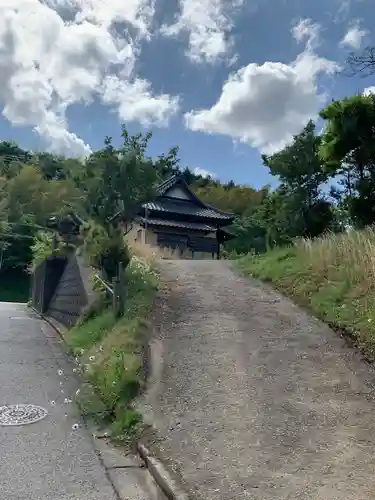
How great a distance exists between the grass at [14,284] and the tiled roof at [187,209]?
16169mm

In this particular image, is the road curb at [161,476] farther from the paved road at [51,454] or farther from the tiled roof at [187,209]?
the tiled roof at [187,209]

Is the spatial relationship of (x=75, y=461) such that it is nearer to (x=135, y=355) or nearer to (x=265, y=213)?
(x=135, y=355)

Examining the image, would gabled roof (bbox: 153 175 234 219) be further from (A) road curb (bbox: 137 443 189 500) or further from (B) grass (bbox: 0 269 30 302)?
(A) road curb (bbox: 137 443 189 500)

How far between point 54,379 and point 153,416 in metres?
2.67

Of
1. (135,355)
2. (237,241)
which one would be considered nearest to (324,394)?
(135,355)

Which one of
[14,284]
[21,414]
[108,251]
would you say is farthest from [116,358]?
[14,284]

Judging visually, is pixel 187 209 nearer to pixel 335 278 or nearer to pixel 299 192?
pixel 299 192

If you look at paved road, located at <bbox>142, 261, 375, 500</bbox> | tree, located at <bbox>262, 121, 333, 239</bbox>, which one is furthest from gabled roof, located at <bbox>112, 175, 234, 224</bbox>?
paved road, located at <bbox>142, 261, 375, 500</bbox>

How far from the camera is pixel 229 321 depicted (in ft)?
26.2

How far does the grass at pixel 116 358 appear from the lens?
17.3 feet

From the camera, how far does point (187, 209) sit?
3356 centimetres

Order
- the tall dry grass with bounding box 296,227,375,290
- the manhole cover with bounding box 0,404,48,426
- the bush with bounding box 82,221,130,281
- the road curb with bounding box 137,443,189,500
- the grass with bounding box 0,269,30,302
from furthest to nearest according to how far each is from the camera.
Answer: the grass with bounding box 0,269,30,302 → the bush with bounding box 82,221,130,281 → the tall dry grass with bounding box 296,227,375,290 → the manhole cover with bounding box 0,404,48,426 → the road curb with bounding box 137,443,189,500

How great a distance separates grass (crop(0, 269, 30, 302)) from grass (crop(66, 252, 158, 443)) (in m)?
33.6

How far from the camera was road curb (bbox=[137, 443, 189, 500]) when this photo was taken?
350 cm
